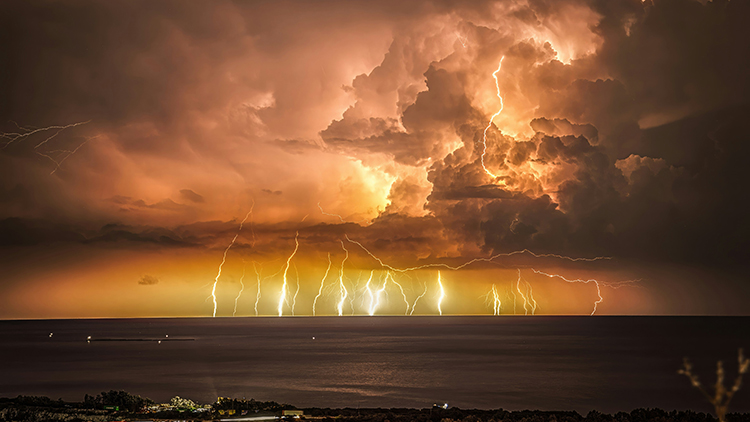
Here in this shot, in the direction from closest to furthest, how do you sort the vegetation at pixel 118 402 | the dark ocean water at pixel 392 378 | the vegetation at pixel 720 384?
the vegetation at pixel 720 384 < the vegetation at pixel 118 402 < the dark ocean water at pixel 392 378

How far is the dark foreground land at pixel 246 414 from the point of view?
29.7 metres

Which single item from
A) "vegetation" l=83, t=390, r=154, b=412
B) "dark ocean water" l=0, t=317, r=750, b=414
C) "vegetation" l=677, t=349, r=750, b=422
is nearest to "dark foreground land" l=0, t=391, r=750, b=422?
"vegetation" l=83, t=390, r=154, b=412

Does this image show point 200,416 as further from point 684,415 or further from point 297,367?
point 297,367

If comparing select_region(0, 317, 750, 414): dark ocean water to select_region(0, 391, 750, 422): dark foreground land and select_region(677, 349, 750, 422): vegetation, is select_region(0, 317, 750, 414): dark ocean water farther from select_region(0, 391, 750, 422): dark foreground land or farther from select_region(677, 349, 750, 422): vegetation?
select_region(677, 349, 750, 422): vegetation

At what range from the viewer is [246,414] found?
32.2 meters

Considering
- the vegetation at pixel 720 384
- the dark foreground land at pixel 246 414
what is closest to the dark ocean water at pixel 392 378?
the dark foreground land at pixel 246 414

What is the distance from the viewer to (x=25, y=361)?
8856 centimetres

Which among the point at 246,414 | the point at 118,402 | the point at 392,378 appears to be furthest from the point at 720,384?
the point at 392,378

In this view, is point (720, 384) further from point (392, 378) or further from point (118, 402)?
point (392, 378)

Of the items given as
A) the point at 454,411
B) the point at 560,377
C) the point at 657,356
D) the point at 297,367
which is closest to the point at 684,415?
the point at 454,411

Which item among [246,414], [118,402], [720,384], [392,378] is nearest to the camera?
[720,384]

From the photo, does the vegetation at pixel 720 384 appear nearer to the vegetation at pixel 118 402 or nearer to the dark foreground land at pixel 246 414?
the dark foreground land at pixel 246 414

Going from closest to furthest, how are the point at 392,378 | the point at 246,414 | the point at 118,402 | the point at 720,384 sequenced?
the point at 720,384, the point at 246,414, the point at 118,402, the point at 392,378

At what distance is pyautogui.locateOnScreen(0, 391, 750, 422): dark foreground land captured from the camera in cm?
2970
